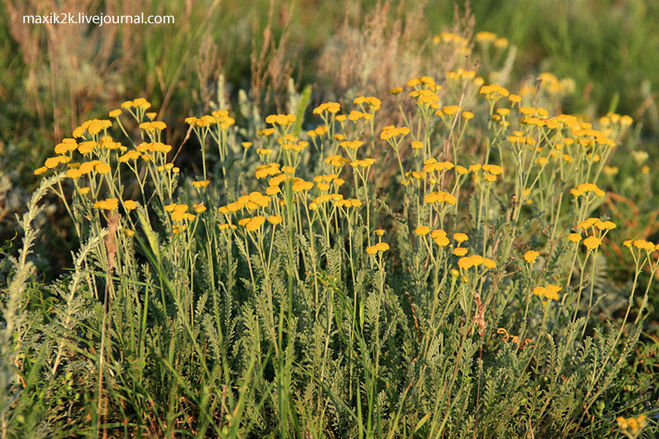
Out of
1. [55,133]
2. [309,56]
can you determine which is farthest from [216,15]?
[55,133]

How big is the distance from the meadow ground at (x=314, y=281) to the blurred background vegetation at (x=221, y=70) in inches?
1.2

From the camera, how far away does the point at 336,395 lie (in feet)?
6.51

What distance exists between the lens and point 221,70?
12.3 ft

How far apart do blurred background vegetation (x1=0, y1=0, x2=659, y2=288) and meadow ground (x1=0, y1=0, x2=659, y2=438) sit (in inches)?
1.2

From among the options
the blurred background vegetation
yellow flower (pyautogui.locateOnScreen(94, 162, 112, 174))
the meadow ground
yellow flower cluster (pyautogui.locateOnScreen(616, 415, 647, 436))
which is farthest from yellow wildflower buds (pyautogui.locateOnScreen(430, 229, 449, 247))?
the blurred background vegetation

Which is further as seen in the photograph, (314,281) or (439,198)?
(314,281)

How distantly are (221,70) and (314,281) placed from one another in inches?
77.1

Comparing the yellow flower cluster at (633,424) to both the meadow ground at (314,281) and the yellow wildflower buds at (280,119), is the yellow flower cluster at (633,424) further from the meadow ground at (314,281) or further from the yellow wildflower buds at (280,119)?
the yellow wildflower buds at (280,119)

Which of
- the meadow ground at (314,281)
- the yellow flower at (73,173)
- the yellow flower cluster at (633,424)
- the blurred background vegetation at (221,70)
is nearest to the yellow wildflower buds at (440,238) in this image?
the meadow ground at (314,281)

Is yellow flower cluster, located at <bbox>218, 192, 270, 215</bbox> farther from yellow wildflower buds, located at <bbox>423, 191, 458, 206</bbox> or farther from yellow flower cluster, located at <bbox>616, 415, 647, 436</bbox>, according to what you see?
yellow flower cluster, located at <bbox>616, 415, 647, 436</bbox>

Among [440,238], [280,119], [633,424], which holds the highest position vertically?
[280,119]

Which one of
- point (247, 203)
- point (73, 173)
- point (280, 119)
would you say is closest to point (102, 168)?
point (73, 173)

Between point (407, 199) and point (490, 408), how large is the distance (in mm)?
822

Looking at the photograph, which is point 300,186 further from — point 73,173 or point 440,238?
point 73,173
